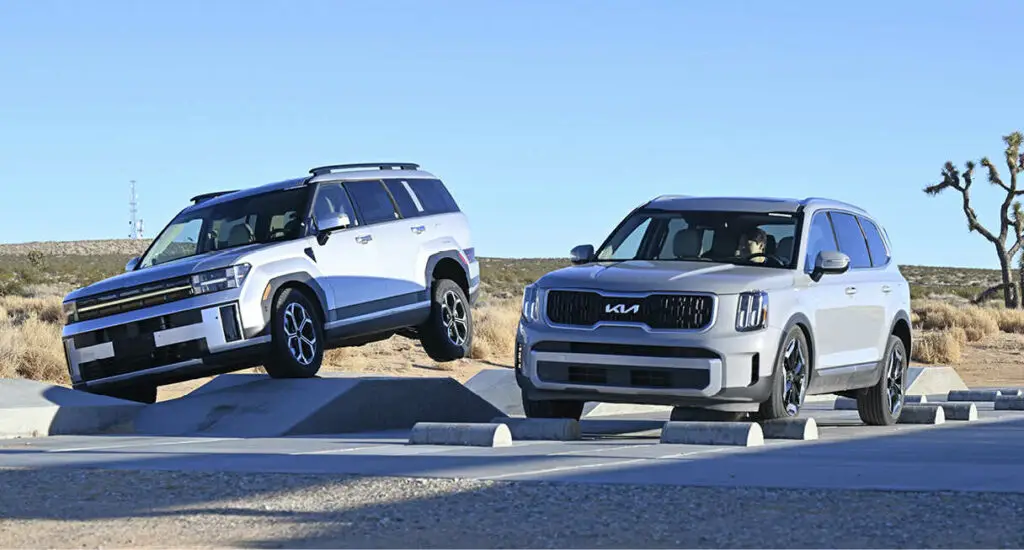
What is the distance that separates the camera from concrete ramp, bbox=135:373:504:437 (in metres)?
14.3

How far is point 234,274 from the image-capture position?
48.0 feet

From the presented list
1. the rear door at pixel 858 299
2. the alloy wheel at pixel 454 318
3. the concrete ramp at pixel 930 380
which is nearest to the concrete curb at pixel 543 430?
the rear door at pixel 858 299

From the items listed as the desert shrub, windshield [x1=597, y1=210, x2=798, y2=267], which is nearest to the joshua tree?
the desert shrub

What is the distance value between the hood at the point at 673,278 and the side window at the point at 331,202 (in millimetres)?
3764

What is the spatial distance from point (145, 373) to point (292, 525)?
7.59 meters

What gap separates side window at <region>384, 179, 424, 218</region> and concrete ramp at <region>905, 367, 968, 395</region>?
7564mm

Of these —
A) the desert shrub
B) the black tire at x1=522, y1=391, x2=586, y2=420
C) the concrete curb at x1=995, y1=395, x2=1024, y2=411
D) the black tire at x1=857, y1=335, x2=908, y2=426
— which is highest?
the black tire at x1=522, y1=391, x2=586, y2=420

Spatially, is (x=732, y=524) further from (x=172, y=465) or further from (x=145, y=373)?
(x=145, y=373)

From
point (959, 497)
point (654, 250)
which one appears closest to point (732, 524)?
point (959, 497)

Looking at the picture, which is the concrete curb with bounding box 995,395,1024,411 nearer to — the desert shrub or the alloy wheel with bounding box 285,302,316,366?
the alloy wheel with bounding box 285,302,316,366

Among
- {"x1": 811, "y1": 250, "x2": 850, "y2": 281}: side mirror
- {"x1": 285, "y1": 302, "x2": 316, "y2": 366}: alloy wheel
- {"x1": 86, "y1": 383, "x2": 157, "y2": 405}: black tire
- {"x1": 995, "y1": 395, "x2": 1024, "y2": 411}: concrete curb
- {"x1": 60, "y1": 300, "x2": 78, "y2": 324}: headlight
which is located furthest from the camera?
{"x1": 995, "y1": 395, "x2": 1024, "y2": 411}: concrete curb

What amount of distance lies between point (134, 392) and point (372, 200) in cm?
305

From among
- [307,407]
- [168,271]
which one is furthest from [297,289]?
[307,407]

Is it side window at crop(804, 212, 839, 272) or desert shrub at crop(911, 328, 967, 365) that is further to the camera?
desert shrub at crop(911, 328, 967, 365)
